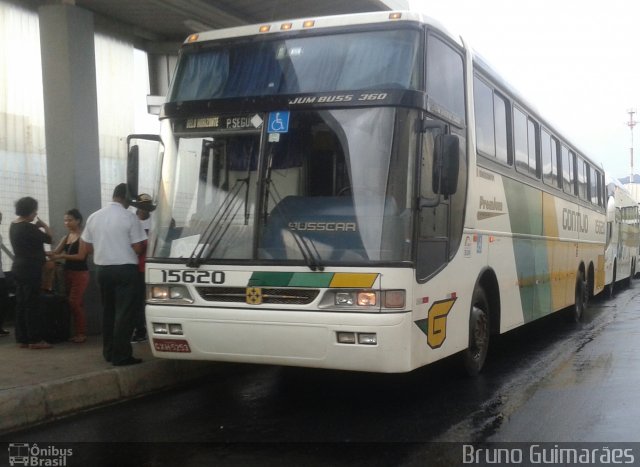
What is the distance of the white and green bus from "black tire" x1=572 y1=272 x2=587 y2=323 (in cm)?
715

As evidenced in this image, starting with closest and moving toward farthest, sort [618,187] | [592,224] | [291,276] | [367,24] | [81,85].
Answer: [291,276] < [367,24] < [81,85] < [592,224] < [618,187]

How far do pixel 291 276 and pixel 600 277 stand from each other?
12770 mm

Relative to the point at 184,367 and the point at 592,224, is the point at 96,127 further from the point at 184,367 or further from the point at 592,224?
the point at 592,224

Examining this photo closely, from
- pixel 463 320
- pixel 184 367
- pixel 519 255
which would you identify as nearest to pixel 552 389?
pixel 463 320

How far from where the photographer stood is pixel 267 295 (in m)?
6.19

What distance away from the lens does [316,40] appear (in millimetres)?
6727

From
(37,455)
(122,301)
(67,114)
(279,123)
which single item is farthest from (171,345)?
(67,114)

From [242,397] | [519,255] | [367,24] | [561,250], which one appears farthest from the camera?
[561,250]

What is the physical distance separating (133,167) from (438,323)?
313 cm

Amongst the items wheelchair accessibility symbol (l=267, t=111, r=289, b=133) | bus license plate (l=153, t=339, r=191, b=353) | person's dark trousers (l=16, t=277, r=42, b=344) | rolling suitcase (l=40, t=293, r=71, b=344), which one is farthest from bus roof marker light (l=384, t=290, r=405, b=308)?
rolling suitcase (l=40, t=293, r=71, b=344)

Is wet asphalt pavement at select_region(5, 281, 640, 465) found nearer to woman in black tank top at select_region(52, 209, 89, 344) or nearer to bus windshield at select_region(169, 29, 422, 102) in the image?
woman in black tank top at select_region(52, 209, 89, 344)

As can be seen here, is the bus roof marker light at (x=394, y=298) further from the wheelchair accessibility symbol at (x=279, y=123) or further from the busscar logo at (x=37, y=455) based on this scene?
the busscar logo at (x=37, y=455)

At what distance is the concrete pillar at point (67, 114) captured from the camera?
33.0ft

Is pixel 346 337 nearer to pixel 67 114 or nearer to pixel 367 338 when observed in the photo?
pixel 367 338
